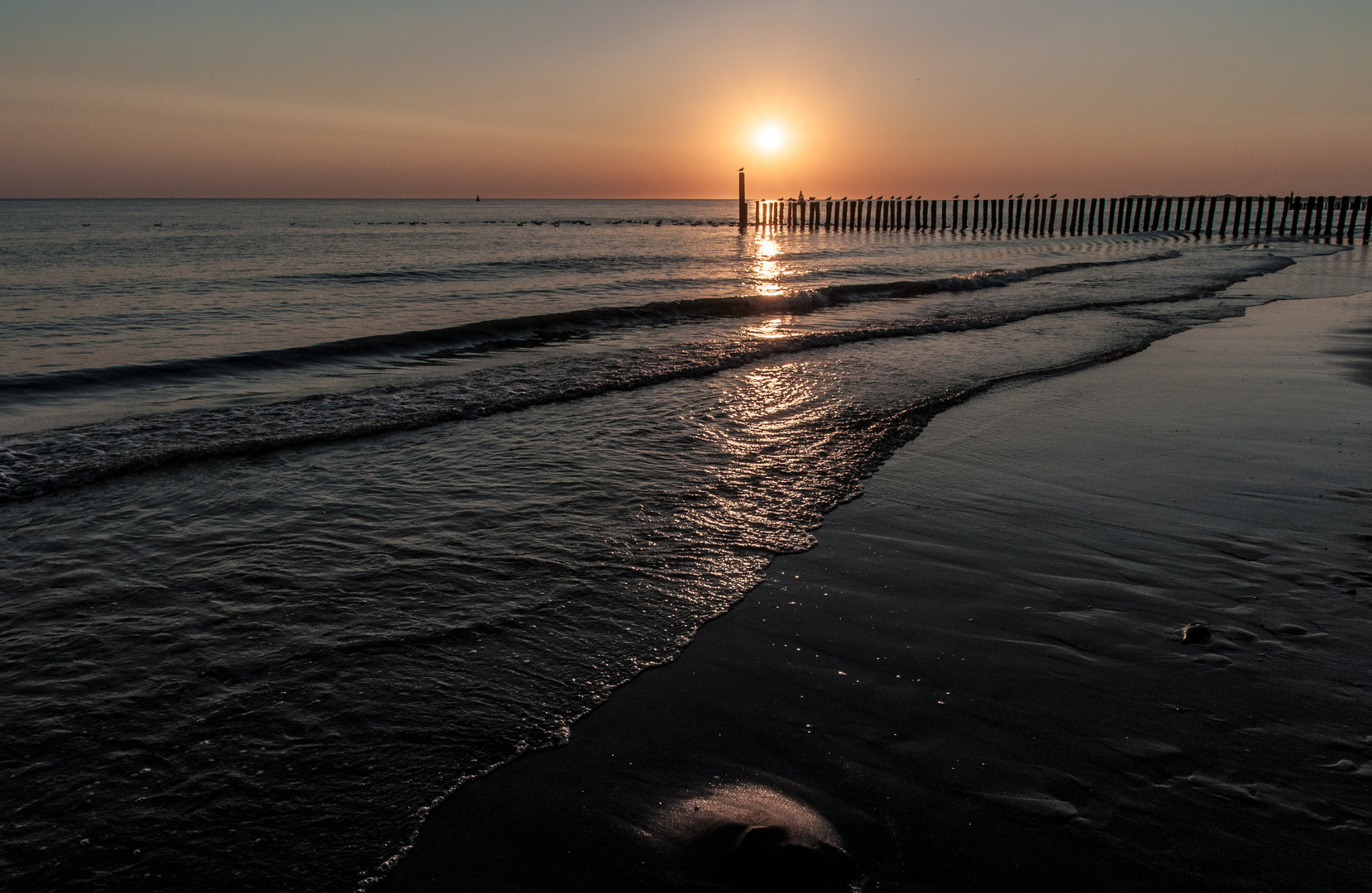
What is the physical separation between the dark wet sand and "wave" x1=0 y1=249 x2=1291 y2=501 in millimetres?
4526

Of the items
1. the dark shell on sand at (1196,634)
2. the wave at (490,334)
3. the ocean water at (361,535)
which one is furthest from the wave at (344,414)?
the dark shell on sand at (1196,634)

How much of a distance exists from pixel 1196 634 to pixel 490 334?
1263 centimetres

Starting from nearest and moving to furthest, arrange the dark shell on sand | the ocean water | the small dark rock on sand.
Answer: the small dark rock on sand
the ocean water
the dark shell on sand

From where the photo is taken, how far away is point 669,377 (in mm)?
9562

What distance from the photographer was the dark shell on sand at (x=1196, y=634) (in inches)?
132

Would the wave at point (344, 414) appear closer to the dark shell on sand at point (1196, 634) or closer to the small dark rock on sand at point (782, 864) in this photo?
the small dark rock on sand at point (782, 864)

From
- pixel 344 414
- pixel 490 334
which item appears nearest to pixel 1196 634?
pixel 344 414

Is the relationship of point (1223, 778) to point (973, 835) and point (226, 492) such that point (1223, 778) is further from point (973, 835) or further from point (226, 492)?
point (226, 492)

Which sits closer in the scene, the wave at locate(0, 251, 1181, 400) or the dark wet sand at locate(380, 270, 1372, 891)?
the dark wet sand at locate(380, 270, 1372, 891)

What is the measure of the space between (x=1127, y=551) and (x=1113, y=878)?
260cm

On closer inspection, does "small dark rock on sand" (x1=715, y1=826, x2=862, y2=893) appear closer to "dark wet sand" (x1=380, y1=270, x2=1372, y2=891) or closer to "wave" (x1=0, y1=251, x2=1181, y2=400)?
"dark wet sand" (x1=380, y1=270, x2=1372, y2=891)

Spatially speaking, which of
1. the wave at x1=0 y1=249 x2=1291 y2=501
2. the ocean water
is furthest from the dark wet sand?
the wave at x1=0 y1=249 x2=1291 y2=501

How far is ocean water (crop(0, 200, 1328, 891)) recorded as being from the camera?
247 cm

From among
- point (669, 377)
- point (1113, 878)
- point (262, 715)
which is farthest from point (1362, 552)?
point (669, 377)
